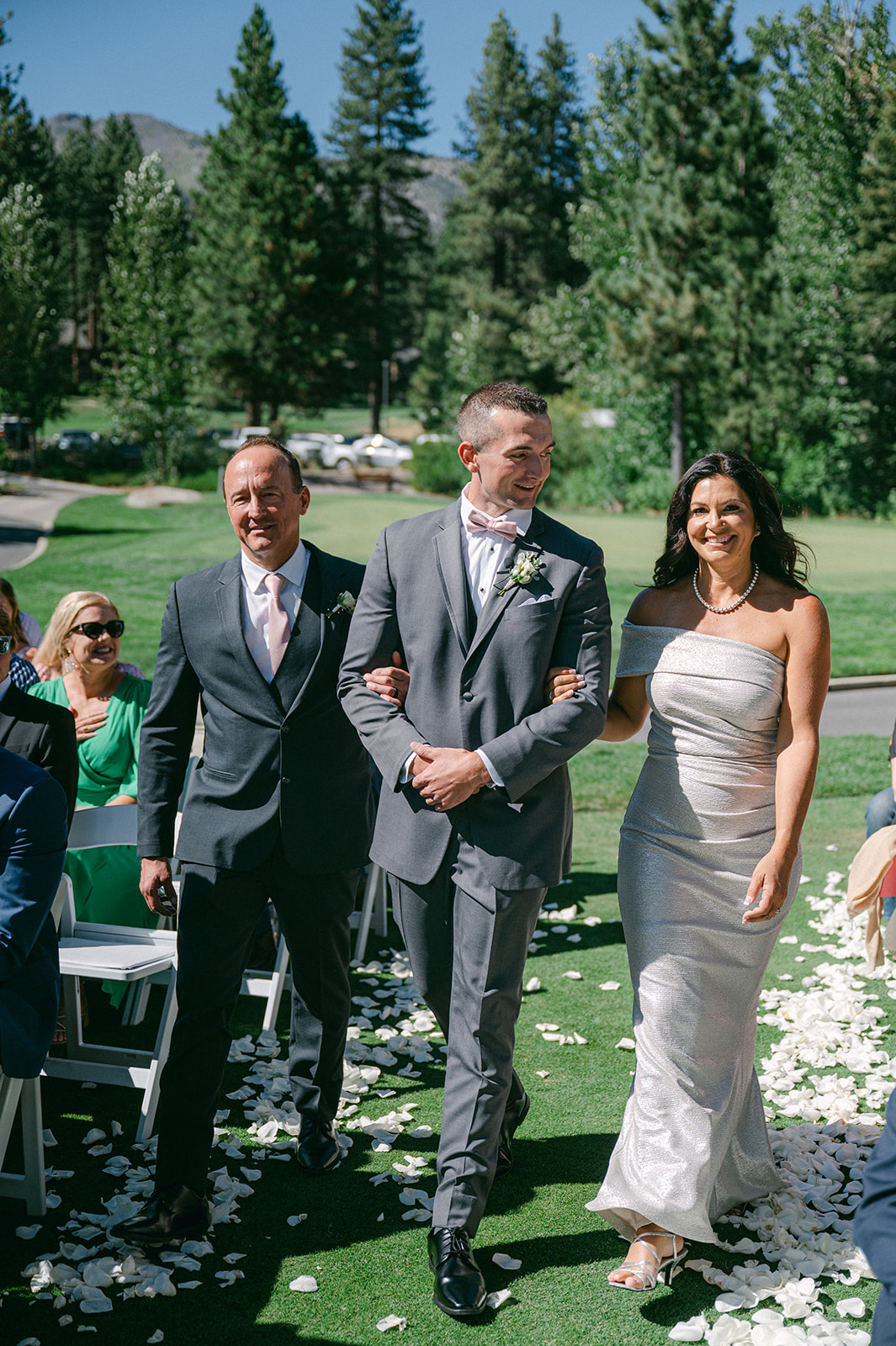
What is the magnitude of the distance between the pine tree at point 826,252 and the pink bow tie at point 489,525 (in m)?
36.3

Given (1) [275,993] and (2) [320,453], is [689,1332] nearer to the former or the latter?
(1) [275,993]

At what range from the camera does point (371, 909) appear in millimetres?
6109

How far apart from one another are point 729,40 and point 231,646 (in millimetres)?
39794

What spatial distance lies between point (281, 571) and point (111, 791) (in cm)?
223

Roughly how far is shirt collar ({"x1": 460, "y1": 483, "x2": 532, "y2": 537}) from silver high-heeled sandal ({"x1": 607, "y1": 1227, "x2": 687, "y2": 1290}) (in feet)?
6.81

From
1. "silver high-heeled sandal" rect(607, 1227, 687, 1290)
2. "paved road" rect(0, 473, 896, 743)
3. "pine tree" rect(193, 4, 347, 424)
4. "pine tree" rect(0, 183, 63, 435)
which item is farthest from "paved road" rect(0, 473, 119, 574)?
"silver high-heeled sandal" rect(607, 1227, 687, 1290)

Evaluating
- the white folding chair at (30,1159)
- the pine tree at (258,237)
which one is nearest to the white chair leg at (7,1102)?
the white folding chair at (30,1159)

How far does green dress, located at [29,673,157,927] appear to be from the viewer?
500cm

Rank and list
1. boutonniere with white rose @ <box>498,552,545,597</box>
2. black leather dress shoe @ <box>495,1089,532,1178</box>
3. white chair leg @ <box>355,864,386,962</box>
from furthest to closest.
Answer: white chair leg @ <box>355,864,386,962</box>
black leather dress shoe @ <box>495,1089,532,1178</box>
boutonniere with white rose @ <box>498,552,545,597</box>

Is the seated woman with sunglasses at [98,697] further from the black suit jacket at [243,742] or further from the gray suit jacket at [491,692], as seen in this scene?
the gray suit jacket at [491,692]

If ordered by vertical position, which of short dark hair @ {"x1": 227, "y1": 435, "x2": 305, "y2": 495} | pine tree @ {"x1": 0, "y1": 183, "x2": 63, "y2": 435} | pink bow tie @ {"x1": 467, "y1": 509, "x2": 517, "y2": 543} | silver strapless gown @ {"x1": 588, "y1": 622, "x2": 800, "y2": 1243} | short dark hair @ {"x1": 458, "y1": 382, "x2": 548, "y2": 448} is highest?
pine tree @ {"x1": 0, "y1": 183, "x2": 63, "y2": 435}

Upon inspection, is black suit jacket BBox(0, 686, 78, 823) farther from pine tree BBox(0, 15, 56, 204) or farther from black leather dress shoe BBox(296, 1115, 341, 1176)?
pine tree BBox(0, 15, 56, 204)

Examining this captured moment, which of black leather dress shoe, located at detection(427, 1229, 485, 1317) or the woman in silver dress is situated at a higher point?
the woman in silver dress

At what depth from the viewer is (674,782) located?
345 centimetres
